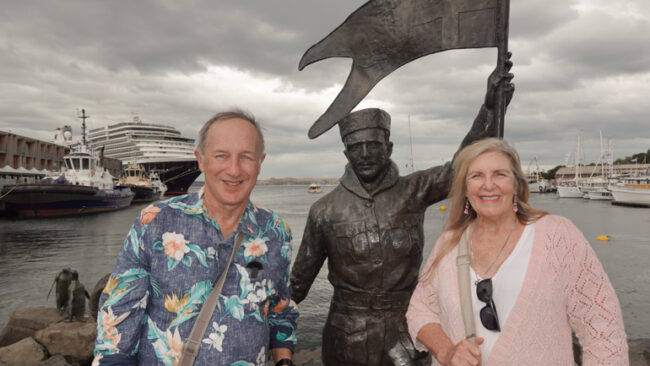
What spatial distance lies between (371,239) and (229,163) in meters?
1.35

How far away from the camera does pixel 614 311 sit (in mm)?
1592

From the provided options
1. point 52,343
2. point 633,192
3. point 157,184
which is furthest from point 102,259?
point 633,192

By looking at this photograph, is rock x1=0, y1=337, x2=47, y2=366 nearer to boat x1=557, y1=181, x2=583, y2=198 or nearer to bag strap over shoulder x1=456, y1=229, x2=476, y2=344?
bag strap over shoulder x1=456, y1=229, x2=476, y2=344

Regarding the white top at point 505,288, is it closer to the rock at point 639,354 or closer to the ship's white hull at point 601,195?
the rock at point 639,354

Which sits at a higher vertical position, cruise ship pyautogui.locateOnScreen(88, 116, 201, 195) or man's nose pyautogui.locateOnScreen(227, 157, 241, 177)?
cruise ship pyautogui.locateOnScreen(88, 116, 201, 195)

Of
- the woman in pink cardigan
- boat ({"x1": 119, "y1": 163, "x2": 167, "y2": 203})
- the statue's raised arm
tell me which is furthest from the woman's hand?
boat ({"x1": 119, "y1": 163, "x2": 167, "y2": 203})

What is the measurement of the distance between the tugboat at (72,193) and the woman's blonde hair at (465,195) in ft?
104

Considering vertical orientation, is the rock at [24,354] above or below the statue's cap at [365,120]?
below

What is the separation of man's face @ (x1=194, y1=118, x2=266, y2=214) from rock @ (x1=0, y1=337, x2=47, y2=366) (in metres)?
7.31

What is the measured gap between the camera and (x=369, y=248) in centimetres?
279

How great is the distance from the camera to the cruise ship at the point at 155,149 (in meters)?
57.4

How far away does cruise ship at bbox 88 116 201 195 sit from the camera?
57.4 m

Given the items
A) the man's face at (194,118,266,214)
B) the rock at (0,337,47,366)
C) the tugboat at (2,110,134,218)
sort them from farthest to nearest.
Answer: the tugboat at (2,110,134,218), the rock at (0,337,47,366), the man's face at (194,118,266,214)

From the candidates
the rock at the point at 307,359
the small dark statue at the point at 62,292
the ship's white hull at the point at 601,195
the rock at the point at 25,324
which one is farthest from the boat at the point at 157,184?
the ship's white hull at the point at 601,195
